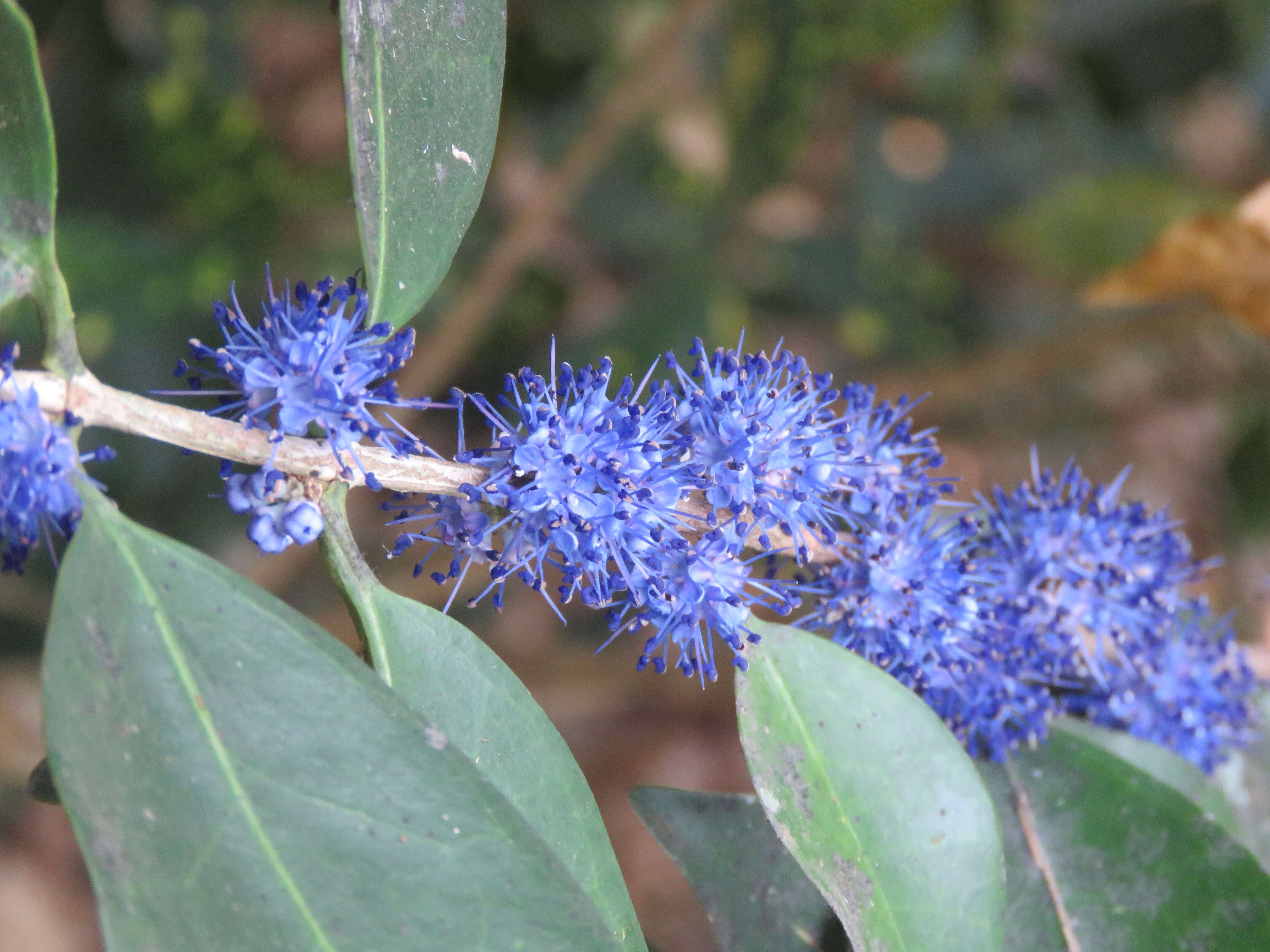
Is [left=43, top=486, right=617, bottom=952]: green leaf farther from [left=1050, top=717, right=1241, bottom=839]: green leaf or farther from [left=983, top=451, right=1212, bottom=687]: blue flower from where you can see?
[left=1050, top=717, right=1241, bottom=839]: green leaf

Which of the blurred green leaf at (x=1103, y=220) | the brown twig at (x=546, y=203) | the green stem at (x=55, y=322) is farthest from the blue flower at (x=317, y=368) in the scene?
the blurred green leaf at (x=1103, y=220)

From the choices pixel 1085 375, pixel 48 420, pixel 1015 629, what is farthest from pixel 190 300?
pixel 1085 375

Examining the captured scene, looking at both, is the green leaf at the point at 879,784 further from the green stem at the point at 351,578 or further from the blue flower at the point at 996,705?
the green stem at the point at 351,578

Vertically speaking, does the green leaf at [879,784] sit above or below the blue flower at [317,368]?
below

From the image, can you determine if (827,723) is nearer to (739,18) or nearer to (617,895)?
(617,895)

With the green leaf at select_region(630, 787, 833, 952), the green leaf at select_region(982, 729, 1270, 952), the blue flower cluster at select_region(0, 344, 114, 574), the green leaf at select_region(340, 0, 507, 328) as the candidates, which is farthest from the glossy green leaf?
the blue flower cluster at select_region(0, 344, 114, 574)

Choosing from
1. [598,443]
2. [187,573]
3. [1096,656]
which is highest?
[1096,656]
